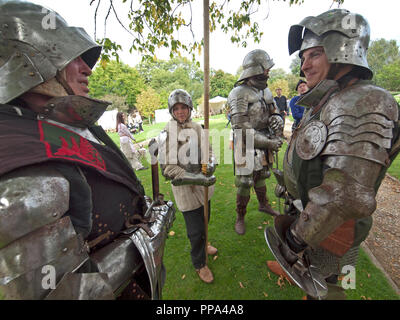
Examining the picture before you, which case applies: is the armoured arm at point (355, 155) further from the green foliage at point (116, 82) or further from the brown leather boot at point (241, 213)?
the green foliage at point (116, 82)

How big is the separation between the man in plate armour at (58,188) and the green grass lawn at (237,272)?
1.49 m

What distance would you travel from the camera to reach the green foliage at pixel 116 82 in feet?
114

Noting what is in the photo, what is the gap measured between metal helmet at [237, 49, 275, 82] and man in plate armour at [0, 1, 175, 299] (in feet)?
9.39

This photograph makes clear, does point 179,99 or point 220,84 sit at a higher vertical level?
point 220,84

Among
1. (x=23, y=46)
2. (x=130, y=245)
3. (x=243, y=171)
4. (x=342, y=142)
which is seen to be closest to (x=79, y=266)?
(x=130, y=245)

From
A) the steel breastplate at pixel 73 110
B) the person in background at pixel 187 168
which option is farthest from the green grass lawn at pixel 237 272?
the steel breastplate at pixel 73 110

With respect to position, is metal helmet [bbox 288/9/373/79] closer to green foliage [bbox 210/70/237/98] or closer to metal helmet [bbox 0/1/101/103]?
metal helmet [bbox 0/1/101/103]

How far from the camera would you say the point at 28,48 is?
1.14 m

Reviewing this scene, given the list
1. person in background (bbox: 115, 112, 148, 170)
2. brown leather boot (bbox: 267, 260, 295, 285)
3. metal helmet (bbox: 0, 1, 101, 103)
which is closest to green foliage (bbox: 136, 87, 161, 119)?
person in background (bbox: 115, 112, 148, 170)

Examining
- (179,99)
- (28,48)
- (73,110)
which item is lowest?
(73,110)

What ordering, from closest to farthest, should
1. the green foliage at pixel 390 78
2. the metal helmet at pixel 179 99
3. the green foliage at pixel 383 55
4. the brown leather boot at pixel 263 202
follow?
the metal helmet at pixel 179 99, the brown leather boot at pixel 263 202, the green foliage at pixel 390 78, the green foliage at pixel 383 55

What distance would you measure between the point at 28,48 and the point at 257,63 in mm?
3350

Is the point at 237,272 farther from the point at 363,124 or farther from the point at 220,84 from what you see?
the point at 220,84

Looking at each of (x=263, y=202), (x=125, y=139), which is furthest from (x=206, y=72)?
(x=125, y=139)
